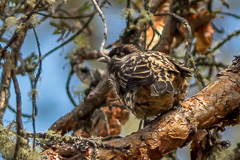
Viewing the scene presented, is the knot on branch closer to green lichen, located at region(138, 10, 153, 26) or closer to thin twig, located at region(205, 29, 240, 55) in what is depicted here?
green lichen, located at region(138, 10, 153, 26)

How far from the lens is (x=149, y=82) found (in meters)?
3.30

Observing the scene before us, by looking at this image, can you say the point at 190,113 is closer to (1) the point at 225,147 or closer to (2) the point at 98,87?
(1) the point at 225,147

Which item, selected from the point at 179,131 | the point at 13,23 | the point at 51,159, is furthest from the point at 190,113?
the point at 13,23

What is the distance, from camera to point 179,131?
302 centimetres

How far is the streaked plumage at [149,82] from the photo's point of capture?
10.9 ft

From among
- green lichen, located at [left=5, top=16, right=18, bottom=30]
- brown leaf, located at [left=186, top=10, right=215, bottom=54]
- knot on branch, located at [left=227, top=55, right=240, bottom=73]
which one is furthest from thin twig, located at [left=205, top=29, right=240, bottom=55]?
green lichen, located at [left=5, top=16, right=18, bottom=30]

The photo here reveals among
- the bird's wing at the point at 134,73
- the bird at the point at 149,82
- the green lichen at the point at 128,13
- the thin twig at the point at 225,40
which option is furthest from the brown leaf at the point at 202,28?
the bird's wing at the point at 134,73

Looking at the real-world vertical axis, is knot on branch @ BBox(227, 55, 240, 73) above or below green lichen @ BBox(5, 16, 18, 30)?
below

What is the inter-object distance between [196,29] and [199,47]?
21 centimetres

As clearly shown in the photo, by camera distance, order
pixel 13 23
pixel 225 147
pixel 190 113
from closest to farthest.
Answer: pixel 13 23
pixel 190 113
pixel 225 147

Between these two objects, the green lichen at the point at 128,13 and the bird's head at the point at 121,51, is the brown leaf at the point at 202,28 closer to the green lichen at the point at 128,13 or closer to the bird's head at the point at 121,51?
the green lichen at the point at 128,13

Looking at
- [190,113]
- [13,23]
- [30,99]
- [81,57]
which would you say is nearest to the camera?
[30,99]

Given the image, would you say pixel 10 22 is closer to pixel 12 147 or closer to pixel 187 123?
pixel 12 147

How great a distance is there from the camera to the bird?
3310mm
